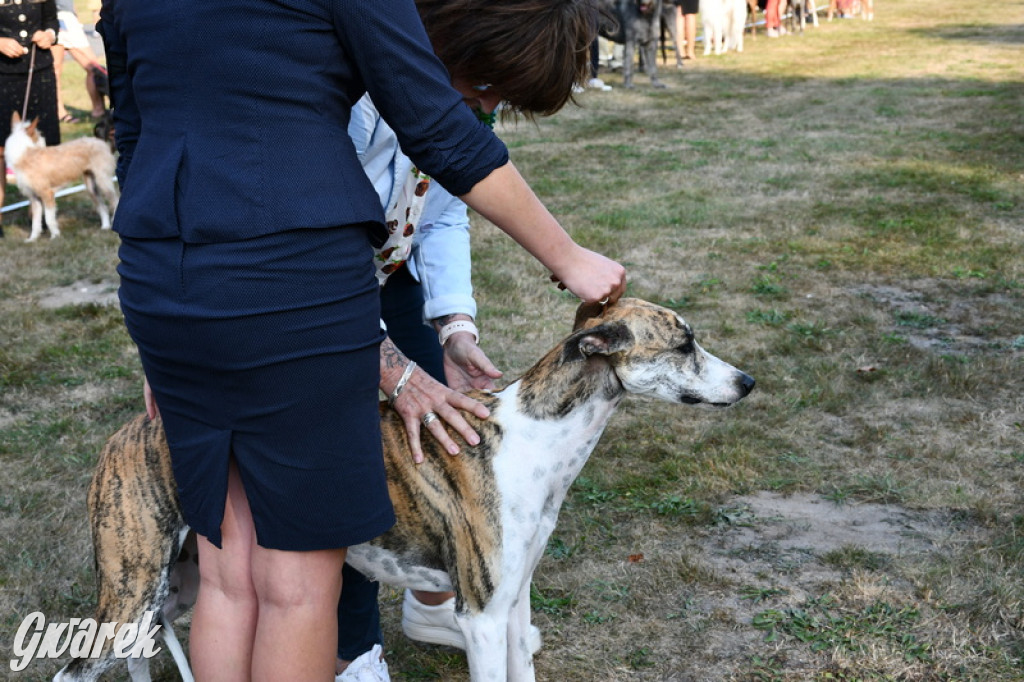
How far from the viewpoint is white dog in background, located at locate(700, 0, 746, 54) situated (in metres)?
19.7

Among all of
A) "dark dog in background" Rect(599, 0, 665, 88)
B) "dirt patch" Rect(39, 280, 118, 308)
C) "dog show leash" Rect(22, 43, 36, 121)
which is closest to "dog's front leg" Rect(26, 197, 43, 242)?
"dog show leash" Rect(22, 43, 36, 121)

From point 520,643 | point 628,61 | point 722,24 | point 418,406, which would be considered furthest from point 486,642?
point 722,24

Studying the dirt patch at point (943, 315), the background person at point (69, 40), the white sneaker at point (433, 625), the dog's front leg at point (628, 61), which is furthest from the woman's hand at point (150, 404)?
the dog's front leg at point (628, 61)

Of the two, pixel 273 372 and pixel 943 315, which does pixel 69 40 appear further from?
pixel 273 372

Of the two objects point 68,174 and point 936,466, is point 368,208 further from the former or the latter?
point 68,174

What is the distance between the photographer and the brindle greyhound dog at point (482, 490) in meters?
2.23

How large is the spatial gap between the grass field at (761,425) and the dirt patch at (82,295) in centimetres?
4

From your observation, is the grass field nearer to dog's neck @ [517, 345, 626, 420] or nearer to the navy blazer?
dog's neck @ [517, 345, 626, 420]

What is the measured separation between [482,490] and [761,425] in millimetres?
2571

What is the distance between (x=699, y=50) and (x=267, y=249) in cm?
2077

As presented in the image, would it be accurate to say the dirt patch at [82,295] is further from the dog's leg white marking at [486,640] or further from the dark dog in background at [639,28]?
the dark dog in background at [639,28]

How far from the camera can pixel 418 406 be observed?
2.37 metres

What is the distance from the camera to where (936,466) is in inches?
165

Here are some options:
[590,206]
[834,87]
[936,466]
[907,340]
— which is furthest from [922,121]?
[936,466]
